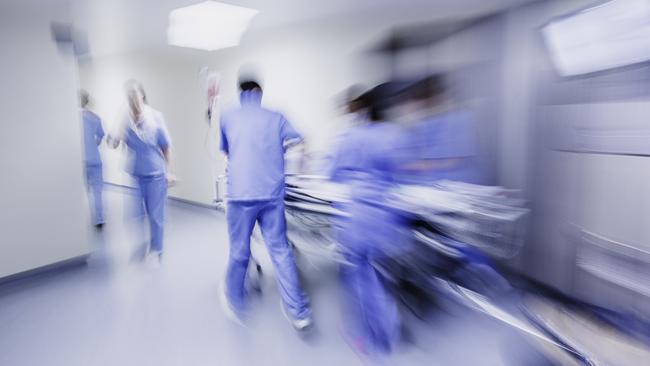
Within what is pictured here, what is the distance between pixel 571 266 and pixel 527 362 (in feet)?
1.93

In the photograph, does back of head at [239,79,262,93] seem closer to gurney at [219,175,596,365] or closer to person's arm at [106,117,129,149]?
gurney at [219,175,596,365]

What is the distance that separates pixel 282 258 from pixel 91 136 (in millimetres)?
2642

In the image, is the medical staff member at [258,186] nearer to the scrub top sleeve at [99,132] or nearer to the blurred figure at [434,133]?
the blurred figure at [434,133]

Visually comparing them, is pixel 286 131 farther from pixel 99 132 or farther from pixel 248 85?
pixel 99 132

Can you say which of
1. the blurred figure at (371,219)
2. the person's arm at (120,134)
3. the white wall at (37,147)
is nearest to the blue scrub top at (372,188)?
the blurred figure at (371,219)

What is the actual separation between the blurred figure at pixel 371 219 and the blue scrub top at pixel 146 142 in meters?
1.51

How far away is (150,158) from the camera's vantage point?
2.62 m

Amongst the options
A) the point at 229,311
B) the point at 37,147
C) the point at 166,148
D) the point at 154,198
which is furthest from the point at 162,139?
the point at 229,311

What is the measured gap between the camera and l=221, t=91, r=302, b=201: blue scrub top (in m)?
1.91

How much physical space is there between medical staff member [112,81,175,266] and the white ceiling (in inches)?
23.0

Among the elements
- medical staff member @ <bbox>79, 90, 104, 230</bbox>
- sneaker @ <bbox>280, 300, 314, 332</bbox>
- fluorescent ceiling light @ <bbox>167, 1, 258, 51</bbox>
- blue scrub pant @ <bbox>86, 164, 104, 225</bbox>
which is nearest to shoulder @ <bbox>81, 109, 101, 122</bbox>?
medical staff member @ <bbox>79, 90, 104, 230</bbox>

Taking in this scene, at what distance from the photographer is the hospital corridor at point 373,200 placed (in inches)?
56.0

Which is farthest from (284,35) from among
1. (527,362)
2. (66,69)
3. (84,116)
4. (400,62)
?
(527,362)

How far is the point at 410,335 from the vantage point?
1.85m
